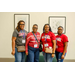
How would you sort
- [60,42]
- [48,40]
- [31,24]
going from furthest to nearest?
[31,24], [60,42], [48,40]

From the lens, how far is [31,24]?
10.9 feet

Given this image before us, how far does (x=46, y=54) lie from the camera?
1.86 meters

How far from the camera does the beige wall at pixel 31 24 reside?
130 inches

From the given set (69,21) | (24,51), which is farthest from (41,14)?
(24,51)

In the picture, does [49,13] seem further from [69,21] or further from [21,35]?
[21,35]

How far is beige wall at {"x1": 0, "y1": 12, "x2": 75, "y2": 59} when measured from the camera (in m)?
3.30

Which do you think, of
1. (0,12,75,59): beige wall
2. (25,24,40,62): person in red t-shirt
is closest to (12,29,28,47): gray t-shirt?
(25,24,40,62): person in red t-shirt

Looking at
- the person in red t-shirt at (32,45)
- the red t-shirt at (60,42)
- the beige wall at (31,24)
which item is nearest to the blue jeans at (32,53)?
the person in red t-shirt at (32,45)

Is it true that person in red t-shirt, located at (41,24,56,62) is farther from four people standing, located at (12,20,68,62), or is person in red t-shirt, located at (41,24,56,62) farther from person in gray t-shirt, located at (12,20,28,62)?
person in gray t-shirt, located at (12,20,28,62)

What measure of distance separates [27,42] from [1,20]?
2305 mm

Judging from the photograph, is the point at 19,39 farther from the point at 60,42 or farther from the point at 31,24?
the point at 31,24

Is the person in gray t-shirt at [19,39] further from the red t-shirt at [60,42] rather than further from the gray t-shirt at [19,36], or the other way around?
the red t-shirt at [60,42]

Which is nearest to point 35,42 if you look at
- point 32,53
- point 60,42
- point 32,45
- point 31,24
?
point 32,45

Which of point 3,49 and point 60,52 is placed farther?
point 3,49
